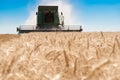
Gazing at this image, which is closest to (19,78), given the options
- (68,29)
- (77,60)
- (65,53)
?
(77,60)

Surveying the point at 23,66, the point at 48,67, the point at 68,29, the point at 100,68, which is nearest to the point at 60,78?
the point at 100,68

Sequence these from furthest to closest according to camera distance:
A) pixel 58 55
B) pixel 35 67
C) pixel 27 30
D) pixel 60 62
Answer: pixel 27 30 → pixel 58 55 → pixel 60 62 → pixel 35 67

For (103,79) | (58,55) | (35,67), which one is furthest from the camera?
(58,55)

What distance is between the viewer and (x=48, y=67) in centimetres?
300

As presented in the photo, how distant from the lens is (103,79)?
2293mm

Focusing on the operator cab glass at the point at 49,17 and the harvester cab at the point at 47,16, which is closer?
the harvester cab at the point at 47,16

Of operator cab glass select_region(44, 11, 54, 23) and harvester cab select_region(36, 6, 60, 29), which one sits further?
operator cab glass select_region(44, 11, 54, 23)

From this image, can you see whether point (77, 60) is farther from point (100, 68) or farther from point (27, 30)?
point (27, 30)

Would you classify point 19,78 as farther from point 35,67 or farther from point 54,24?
point 54,24

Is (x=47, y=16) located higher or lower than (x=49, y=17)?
higher

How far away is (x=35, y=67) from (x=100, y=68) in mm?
806

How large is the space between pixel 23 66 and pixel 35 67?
0.21 metres

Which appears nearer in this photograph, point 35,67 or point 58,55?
point 35,67

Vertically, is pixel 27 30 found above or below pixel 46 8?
below
